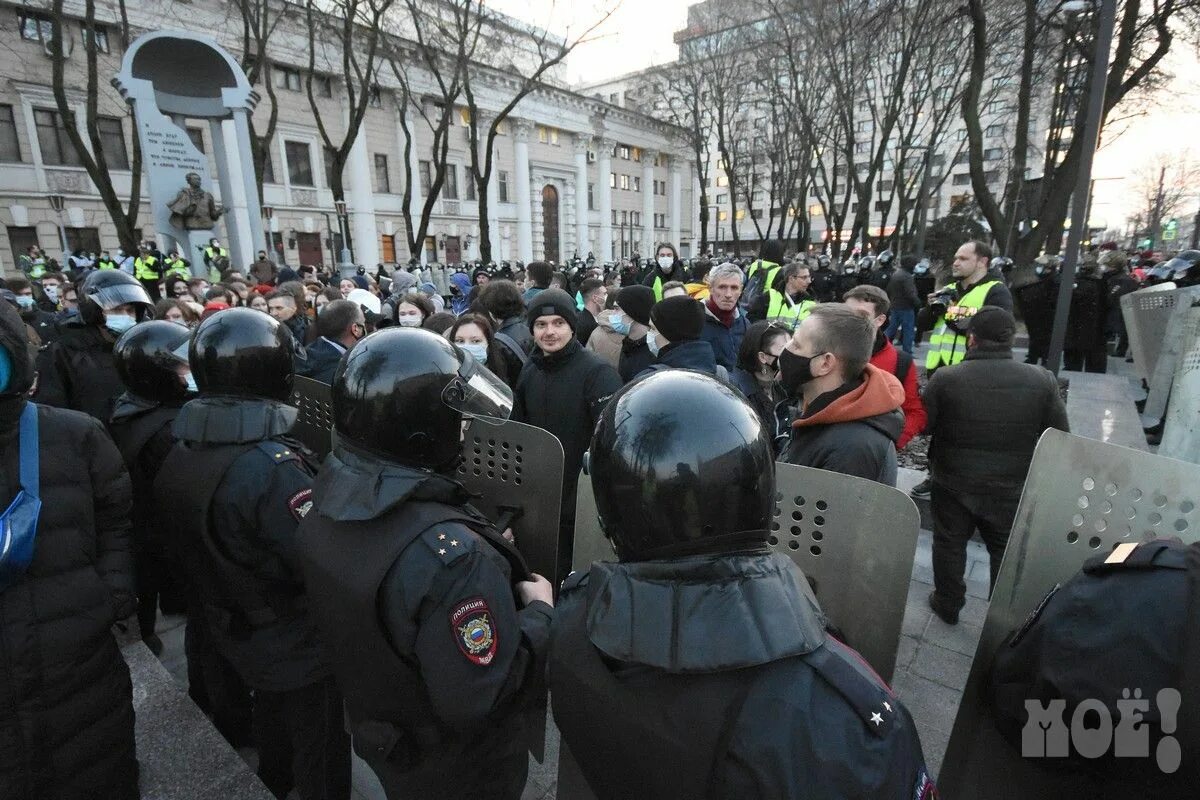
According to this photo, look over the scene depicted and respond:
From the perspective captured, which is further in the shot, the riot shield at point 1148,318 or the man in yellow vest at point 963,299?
the riot shield at point 1148,318

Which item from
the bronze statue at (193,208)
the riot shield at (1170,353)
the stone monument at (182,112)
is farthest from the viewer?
the bronze statue at (193,208)

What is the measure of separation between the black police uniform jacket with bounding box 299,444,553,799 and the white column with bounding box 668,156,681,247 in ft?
192

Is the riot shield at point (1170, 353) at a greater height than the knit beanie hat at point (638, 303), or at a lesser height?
lesser

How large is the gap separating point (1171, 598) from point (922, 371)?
34.9 ft

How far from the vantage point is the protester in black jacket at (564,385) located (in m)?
3.40

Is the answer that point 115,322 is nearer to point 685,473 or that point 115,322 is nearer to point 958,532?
point 685,473

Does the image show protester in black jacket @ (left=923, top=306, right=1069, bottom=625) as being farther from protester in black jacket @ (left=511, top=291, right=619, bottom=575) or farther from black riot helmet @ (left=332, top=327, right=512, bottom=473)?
black riot helmet @ (left=332, top=327, right=512, bottom=473)

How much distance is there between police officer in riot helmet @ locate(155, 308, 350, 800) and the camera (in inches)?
77.3

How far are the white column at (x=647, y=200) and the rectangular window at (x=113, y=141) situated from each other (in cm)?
3775

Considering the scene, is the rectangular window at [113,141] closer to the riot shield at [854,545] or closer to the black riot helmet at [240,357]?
the black riot helmet at [240,357]

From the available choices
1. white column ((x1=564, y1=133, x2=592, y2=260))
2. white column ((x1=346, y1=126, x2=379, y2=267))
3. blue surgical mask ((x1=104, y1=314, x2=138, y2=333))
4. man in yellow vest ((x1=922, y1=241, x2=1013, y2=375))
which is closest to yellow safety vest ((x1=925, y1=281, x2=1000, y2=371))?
man in yellow vest ((x1=922, y1=241, x2=1013, y2=375))

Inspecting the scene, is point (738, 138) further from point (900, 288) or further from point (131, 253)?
point (131, 253)

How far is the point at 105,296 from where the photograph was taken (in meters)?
3.88

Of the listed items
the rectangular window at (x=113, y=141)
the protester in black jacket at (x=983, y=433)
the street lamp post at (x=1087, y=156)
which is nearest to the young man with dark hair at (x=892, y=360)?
the protester in black jacket at (x=983, y=433)
